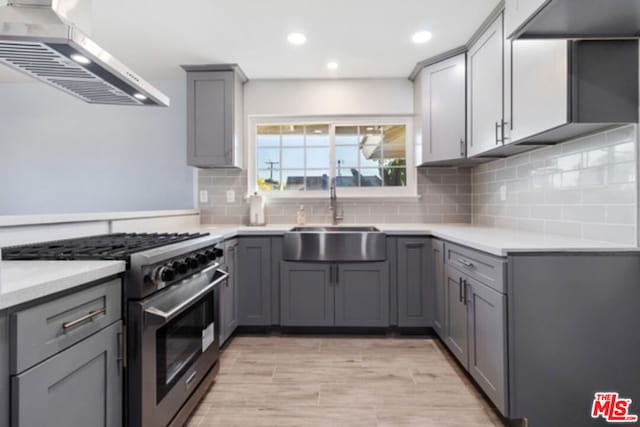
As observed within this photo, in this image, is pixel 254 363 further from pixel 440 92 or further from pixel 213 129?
pixel 440 92

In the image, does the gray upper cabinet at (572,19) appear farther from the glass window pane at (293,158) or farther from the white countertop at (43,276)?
the glass window pane at (293,158)

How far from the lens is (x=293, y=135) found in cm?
352

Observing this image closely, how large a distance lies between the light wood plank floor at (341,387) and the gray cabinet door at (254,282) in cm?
21

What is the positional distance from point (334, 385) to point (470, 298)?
959 millimetres

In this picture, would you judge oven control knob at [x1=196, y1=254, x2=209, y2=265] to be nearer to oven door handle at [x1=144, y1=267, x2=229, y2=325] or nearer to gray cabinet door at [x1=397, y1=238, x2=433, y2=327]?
oven door handle at [x1=144, y1=267, x2=229, y2=325]

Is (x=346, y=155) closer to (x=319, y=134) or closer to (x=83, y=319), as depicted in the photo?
(x=319, y=134)

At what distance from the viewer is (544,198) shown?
85.8 inches

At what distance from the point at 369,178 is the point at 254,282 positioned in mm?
1532

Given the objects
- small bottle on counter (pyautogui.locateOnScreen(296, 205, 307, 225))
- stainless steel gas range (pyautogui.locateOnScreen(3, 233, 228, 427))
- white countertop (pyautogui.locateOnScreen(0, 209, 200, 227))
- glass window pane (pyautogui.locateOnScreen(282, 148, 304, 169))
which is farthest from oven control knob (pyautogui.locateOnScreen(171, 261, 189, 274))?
glass window pane (pyautogui.locateOnScreen(282, 148, 304, 169))

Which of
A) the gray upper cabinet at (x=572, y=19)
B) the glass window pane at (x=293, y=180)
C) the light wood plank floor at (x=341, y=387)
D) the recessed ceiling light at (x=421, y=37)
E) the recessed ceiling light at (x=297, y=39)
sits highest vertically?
the recessed ceiling light at (x=421, y=37)

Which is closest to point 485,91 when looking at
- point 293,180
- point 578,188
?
point 578,188

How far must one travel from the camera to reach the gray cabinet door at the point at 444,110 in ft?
9.08

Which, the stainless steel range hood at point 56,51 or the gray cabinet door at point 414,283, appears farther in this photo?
the gray cabinet door at point 414,283

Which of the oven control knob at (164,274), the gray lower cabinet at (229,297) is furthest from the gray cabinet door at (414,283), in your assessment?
the oven control knob at (164,274)
